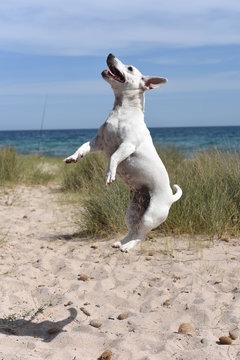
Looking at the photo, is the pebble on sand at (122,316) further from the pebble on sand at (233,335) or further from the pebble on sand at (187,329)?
the pebble on sand at (233,335)

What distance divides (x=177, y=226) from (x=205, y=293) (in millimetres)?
1482

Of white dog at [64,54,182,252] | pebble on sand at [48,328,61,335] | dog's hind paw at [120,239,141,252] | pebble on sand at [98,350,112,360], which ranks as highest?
white dog at [64,54,182,252]

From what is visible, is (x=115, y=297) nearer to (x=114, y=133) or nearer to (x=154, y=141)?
(x=114, y=133)

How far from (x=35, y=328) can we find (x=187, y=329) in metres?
1.24

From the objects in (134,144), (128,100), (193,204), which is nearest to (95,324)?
(134,144)

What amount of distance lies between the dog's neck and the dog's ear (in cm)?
6

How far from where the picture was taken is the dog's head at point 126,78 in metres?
2.33

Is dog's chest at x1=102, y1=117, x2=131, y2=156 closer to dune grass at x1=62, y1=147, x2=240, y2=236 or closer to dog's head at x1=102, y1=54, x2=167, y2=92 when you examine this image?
dog's head at x1=102, y1=54, x2=167, y2=92

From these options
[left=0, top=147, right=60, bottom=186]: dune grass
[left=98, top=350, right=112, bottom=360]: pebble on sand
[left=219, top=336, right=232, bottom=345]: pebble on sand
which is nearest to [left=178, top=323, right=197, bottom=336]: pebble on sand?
[left=219, top=336, right=232, bottom=345]: pebble on sand

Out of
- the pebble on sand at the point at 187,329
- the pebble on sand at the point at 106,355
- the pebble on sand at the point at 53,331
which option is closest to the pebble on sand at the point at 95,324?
the pebble on sand at the point at 53,331

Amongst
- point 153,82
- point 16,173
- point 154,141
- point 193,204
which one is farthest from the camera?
point 154,141

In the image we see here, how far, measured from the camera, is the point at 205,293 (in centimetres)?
391

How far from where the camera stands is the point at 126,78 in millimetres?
2350

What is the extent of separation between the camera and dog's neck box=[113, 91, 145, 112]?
7.87ft
